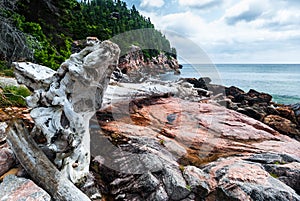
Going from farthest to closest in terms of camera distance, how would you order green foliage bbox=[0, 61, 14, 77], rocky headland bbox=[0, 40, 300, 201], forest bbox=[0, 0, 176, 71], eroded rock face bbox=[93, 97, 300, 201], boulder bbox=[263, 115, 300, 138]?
boulder bbox=[263, 115, 300, 138]
forest bbox=[0, 0, 176, 71]
green foliage bbox=[0, 61, 14, 77]
eroded rock face bbox=[93, 97, 300, 201]
rocky headland bbox=[0, 40, 300, 201]

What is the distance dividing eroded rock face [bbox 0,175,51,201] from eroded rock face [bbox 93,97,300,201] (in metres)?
1.49

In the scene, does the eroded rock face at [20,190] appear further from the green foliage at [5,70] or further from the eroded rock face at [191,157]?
the green foliage at [5,70]

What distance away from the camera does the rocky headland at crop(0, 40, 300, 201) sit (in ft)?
13.8

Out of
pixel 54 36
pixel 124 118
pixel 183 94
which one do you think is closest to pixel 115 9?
pixel 54 36

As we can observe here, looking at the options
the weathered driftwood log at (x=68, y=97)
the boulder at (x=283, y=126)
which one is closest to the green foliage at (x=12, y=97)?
the weathered driftwood log at (x=68, y=97)

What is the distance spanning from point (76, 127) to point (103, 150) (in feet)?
5.05

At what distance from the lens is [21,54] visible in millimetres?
9312

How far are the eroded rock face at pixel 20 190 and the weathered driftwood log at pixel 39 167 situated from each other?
175mm

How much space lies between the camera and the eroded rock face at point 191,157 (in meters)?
4.38

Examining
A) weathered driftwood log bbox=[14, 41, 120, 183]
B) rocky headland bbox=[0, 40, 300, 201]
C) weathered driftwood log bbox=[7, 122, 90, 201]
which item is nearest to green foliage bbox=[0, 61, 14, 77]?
rocky headland bbox=[0, 40, 300, 201]

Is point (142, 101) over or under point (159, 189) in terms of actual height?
over

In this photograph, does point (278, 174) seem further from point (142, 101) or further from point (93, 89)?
point (142, 101)

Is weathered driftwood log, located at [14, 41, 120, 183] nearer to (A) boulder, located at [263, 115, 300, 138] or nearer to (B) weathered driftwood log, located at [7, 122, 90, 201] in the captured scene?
(B) weathered driftwood log, located at [7, 122, 90, 201]

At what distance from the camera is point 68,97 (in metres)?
4.44
